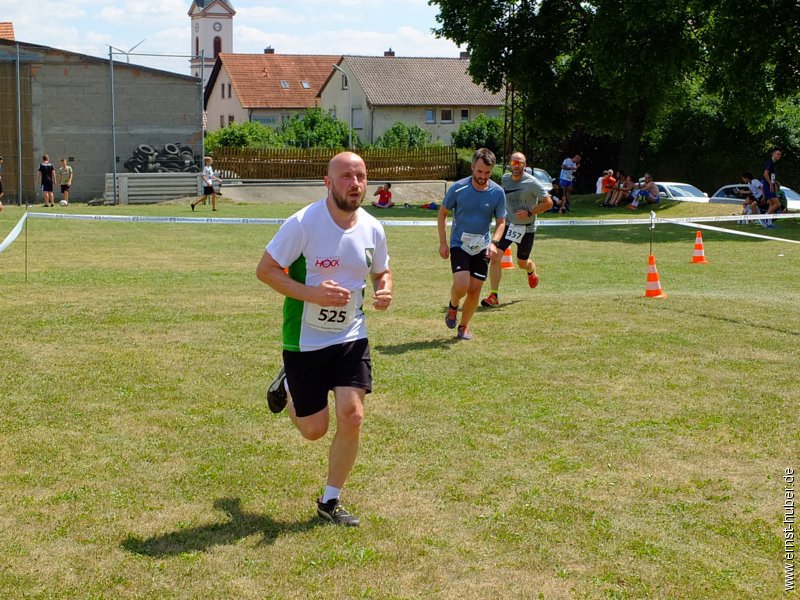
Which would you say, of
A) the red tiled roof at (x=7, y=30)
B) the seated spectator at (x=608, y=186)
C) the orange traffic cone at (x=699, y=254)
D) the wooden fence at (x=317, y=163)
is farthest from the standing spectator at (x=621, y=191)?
the red tiled roof at (x=7, y=30)

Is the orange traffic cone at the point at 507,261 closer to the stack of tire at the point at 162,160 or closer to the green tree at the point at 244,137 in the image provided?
the stack of tire at the point at 162,160

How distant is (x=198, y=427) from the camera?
7598 millimetres

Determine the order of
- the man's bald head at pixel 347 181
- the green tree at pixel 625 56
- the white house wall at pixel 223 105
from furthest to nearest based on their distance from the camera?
the white house wall at pixel 223 105 < the green tree at pixel 625 56 < the man's bald head at pixel 347 181

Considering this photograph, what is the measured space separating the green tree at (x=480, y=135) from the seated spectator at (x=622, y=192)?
28.3 metres

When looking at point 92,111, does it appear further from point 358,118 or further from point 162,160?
point 358,118

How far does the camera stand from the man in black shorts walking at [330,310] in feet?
18.3

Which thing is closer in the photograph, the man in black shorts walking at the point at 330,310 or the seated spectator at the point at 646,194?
the man in black shorts walking at the point at 330,310

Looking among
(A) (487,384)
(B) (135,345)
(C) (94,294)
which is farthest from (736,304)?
(C) (94,294)

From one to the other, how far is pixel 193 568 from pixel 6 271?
1318cm

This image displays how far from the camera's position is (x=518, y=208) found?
546 inches

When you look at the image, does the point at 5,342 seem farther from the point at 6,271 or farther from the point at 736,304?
the point at 736,304

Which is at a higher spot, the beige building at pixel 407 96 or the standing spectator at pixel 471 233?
the beige building at pixel 407 96

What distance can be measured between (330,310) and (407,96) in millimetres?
78042

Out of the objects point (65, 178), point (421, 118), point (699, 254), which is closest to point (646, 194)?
point (699, 254)
